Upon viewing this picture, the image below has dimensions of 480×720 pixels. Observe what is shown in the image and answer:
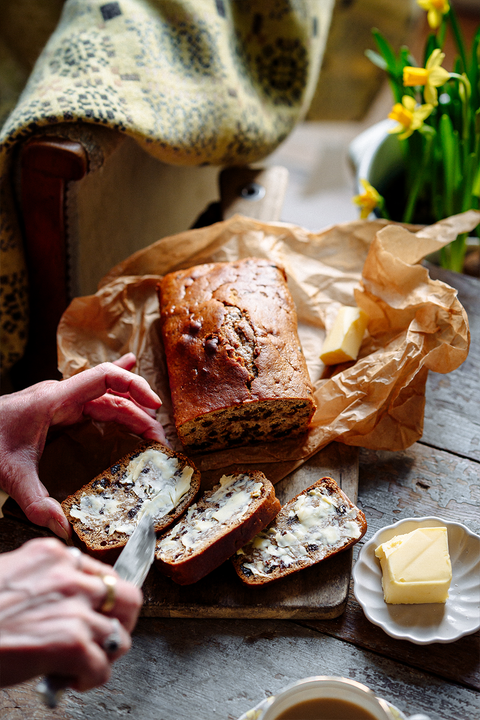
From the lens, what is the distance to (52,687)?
0.84 metres

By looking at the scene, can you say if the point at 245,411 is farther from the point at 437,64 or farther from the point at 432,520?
the point at 437,64

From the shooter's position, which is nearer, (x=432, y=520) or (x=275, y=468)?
(x=432, y=520)

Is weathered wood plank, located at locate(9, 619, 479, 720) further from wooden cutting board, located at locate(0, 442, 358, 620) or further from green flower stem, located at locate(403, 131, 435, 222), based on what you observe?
green flower stem, located at locate(403, 131, 435, 222)

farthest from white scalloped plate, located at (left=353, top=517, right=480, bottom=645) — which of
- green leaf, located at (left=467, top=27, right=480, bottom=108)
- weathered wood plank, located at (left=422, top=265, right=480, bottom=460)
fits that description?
green leaf, located at (left=467, top=27, right=480, bottom=108)

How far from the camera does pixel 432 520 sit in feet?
4.59

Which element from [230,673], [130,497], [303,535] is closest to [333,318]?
[303,535]

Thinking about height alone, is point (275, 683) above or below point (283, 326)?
below

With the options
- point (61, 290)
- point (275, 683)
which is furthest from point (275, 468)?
point (61, 290)

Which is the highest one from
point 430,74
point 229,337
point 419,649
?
point 430,74

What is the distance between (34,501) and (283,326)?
0.86 metres

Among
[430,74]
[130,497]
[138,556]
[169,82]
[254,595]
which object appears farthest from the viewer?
[169,82]

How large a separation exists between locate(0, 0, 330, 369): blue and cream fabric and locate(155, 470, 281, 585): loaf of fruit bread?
1.07m

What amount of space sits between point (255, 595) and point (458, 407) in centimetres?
85

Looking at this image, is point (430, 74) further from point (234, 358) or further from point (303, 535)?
point (303, 535)
